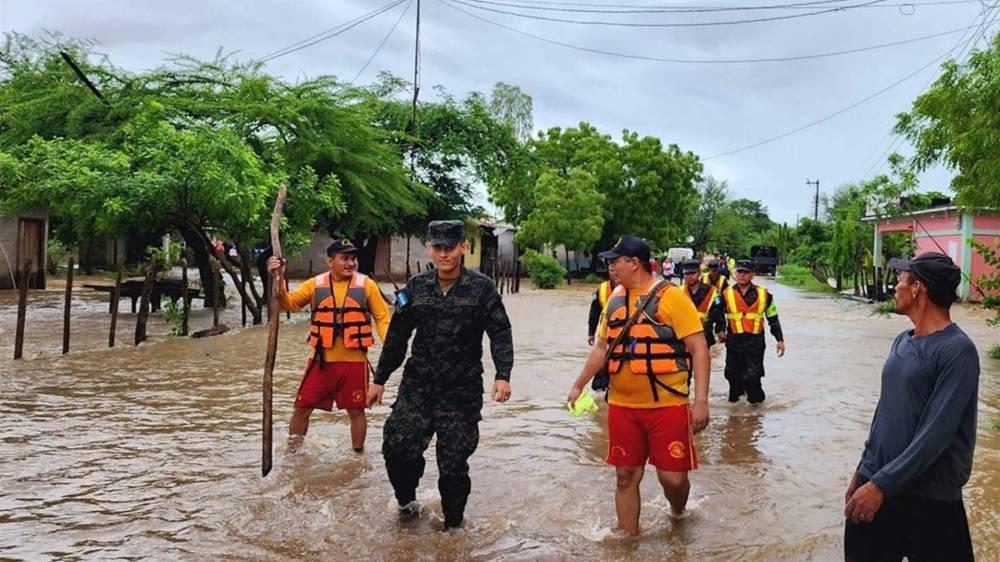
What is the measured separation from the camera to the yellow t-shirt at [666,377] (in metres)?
4.75

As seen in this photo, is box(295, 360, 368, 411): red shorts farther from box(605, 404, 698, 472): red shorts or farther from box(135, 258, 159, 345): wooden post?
box(135, 258, 159, 345): wooden post

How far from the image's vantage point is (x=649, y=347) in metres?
4.79

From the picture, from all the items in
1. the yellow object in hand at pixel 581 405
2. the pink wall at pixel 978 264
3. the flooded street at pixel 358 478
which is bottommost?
the flooded street at pixel 358 478

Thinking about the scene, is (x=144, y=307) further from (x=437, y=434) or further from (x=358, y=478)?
(x=437, y=434)

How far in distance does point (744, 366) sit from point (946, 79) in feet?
20.9

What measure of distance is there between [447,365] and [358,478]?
6.20 feet

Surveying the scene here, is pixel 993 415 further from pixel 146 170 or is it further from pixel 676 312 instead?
pixel 146 170

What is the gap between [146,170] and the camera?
14516 millimetres

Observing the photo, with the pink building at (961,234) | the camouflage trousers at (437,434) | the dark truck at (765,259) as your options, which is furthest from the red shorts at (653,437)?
the dark truck at (765,259)

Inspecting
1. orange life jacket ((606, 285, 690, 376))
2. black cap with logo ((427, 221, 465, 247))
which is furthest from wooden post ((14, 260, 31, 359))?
orange life jacket ((606, 285, 690, 376))

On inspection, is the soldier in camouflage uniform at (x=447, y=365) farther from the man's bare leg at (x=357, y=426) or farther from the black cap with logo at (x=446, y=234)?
the man's bare leg at (x=357, y=426)

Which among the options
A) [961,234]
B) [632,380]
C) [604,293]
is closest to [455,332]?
[632,380]

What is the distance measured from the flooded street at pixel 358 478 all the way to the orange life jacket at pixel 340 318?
1044 mm

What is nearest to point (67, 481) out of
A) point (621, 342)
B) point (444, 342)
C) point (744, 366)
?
point (444, 342)
